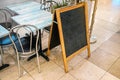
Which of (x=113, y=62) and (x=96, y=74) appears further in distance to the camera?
(x=113, y=62)

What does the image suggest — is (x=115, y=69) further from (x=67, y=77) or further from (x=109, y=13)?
(x=109, y=13)

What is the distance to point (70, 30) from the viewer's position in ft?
7.04

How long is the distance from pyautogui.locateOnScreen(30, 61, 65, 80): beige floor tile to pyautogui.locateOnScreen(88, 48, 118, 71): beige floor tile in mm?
692

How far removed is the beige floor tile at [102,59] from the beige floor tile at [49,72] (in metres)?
0.69

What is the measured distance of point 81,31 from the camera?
2.35 m

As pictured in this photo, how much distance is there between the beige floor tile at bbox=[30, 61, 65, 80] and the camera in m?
2.17

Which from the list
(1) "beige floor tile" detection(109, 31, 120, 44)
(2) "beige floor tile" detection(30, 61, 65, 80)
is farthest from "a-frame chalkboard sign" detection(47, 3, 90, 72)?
(1) "beige floor tile" detection(109, 31, 120, 44)

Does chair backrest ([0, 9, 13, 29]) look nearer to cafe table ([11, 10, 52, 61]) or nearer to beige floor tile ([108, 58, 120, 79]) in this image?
cafe table ([11, 10, 52, 61])

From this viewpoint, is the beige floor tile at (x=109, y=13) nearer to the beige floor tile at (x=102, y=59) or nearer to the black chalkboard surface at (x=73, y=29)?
the beige floor tile at (x=102, y=59)

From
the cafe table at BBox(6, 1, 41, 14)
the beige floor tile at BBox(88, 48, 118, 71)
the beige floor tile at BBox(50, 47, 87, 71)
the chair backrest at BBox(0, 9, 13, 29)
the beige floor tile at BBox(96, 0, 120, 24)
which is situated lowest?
the beige floor tile at BBox(88, 48, 118, 71)

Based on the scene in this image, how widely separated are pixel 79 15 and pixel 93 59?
941 mm

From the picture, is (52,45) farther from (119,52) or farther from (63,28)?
(119,52)

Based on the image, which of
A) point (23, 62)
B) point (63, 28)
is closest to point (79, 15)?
point (63, 28)

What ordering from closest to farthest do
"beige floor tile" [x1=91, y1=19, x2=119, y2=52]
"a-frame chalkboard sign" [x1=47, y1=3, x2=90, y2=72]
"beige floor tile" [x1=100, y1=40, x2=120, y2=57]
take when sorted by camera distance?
"a-frame chalkboard sign" [x1=47, y1=3, x2=90, y2=72], "beige floor tile" [x1=100, y1=40, x2=120, y2=57], "beige floor tile" [x1=91, y1=19, x2=119, y2=52]
